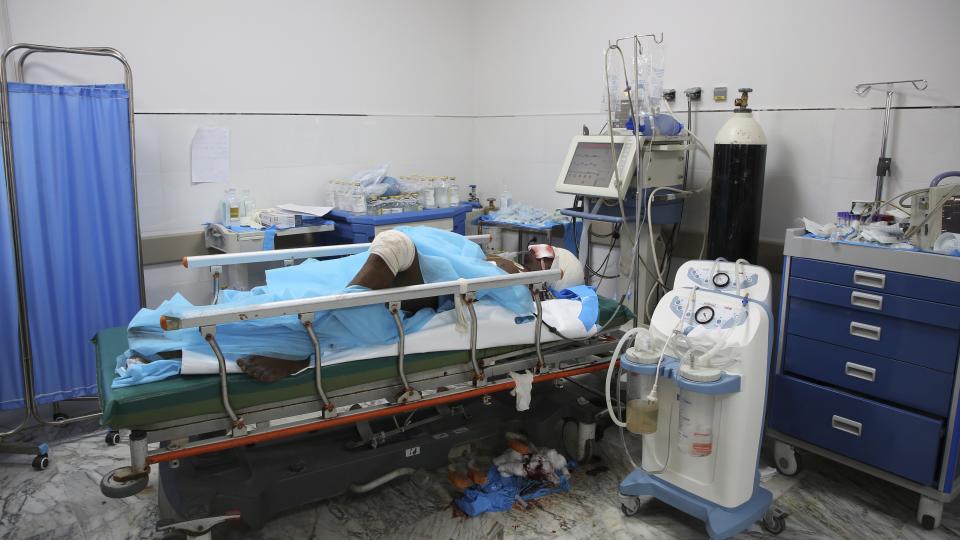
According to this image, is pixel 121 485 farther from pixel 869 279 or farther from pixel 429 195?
pixel 429 195

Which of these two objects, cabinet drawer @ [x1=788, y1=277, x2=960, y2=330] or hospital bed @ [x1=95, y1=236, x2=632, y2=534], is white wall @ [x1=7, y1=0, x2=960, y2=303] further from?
hospital bed @ [x1=95, y1=236, x2=632, y2=534]

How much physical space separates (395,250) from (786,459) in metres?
1.97

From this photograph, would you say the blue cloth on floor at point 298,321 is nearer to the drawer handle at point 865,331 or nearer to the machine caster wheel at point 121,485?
the machine caster wheel at point 121,485

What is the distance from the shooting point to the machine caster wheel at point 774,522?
8.32 feet

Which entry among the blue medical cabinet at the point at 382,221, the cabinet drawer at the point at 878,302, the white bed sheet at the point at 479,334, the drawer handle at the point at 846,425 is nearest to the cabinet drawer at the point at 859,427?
the drawer handle at the point at 846,425

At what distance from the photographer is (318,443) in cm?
259

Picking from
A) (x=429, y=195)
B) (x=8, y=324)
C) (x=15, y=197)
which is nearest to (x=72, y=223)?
(x=15, y=197)

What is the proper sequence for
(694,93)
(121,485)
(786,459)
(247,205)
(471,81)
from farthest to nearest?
(471,81) → (247,205) → (694,93) → (786,459) → (121,485)

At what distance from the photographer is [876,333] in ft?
8.55

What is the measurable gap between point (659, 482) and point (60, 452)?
9.01 ft

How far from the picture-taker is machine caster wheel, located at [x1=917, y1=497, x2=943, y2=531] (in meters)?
2.53

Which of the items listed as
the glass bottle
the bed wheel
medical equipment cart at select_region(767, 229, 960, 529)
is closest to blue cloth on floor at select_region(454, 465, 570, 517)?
medical equipment cart at select_region(767, 229, 960, 529)

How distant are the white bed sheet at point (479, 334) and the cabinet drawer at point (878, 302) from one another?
0.91m

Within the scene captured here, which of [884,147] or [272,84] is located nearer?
[884,147]
